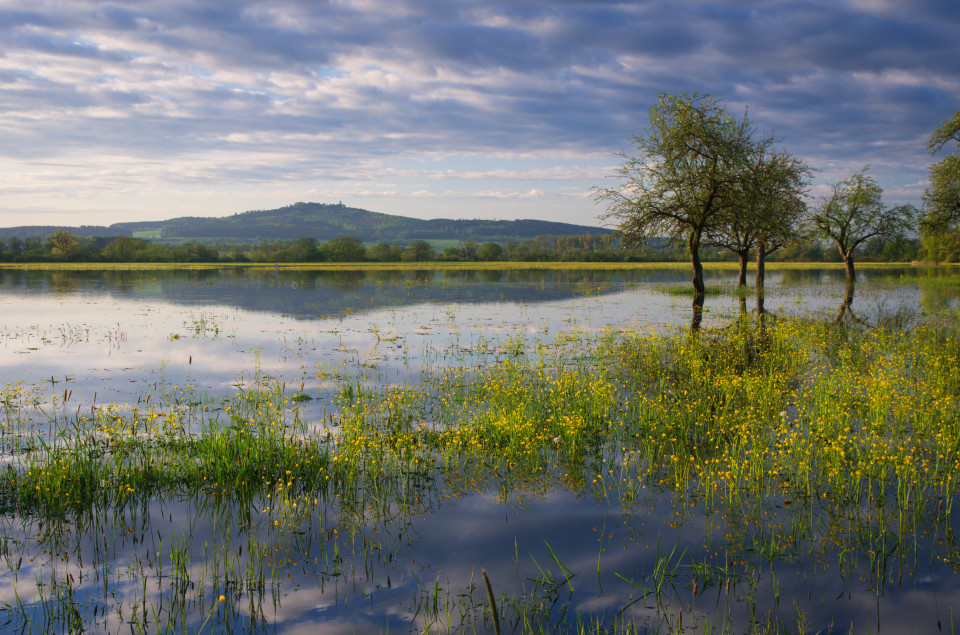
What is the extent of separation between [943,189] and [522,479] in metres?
49.3

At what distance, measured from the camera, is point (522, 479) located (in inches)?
323

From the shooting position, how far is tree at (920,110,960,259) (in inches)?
1577

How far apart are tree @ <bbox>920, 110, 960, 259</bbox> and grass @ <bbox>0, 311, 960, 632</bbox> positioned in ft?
120

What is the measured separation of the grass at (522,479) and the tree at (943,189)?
1442 inches

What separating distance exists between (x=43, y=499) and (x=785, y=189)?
43930 millimetres

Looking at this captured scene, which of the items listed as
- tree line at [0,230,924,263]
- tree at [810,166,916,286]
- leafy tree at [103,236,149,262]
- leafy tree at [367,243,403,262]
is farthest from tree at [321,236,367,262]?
tree at [810,166,916,286]

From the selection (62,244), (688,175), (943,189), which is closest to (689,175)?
(688,175)

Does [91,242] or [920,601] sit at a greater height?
[91,242]

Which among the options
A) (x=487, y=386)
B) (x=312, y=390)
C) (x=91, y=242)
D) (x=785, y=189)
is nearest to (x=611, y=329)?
(x=487, y=386)

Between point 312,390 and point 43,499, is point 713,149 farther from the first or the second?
point 43,499

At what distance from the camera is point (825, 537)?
21.3ft

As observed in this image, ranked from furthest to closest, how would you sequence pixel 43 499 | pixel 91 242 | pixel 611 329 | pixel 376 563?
pixel 91 242
pixel 611 329
pixel 43 499
pixel 376 563

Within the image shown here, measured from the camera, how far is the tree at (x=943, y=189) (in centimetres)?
4006

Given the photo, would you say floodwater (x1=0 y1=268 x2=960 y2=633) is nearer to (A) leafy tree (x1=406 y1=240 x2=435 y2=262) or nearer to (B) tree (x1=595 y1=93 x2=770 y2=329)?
(B) tree (x1=595 y1=93 x2=770 y2=329)
